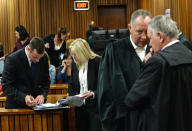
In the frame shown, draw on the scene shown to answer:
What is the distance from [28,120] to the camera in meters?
3.39

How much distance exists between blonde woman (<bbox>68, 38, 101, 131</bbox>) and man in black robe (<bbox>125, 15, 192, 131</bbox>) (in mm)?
1513

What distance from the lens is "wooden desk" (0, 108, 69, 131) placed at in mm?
3379

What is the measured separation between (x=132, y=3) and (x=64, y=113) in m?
7.54

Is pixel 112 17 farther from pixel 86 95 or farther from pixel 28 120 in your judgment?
pixel 28 120

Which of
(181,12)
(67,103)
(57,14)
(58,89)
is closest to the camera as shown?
(67,103)

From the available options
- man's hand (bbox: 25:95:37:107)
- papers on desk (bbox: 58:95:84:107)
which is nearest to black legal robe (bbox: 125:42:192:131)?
Answer: papers on desk (bbox: 58:95:84:107)

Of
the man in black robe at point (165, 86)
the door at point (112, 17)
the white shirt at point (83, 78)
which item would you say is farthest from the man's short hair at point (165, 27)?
the door at point (112, 17)

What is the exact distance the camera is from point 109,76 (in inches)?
95.0

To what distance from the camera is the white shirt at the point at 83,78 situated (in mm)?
3525

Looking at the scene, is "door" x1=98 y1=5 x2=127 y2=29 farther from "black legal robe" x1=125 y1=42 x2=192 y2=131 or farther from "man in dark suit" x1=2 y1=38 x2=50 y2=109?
"black legal robe" x1=125 y1=42 x2=192 y2=131

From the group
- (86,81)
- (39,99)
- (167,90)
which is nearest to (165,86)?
(167,90)

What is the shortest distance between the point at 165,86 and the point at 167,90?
0.03 meters

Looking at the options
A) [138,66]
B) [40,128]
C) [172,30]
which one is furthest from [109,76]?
[40,128]

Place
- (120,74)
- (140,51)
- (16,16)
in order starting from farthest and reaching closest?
(16,16), (140,51), (120,74)
